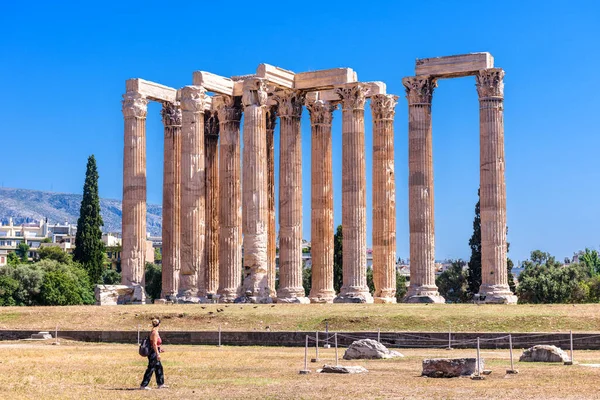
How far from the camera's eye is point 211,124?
→ 261 feet

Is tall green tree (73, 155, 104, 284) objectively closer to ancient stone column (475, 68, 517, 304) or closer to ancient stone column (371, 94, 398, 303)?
ancient stone column (371, 94, 398, 303)

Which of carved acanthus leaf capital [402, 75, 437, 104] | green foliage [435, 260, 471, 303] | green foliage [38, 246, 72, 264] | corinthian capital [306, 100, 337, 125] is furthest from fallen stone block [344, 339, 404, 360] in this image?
green foliage [38, 246, 72, 264]

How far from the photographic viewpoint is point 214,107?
78625mm

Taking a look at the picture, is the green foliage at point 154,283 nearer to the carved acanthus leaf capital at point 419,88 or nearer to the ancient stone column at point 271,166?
the ancient stone column at point 271,166

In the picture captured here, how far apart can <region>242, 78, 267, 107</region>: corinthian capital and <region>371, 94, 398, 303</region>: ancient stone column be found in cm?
787

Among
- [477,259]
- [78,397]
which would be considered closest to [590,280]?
[477,259]

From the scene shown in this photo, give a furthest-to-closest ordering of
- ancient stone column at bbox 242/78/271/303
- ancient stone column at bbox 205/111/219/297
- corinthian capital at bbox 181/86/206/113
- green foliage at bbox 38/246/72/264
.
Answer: green foliage at bbox 38/246/72/264 < ancient stone column at bbox 205/111/219/297 < corinthian capital at bbox 181/86/206/113 < ancient stone column at bbox 242/78/271/303

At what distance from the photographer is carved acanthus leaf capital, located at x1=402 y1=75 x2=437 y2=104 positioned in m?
70.6

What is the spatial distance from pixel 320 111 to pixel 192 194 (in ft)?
33.3

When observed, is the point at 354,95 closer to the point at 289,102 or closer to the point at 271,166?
the point at 289,102

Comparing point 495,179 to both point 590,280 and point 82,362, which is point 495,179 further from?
point 590,280

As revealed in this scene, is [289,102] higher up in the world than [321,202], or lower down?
higher up

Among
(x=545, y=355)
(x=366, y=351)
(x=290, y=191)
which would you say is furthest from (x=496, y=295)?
(x=545, y=355)

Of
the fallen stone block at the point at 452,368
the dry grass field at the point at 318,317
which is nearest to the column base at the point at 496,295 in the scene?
the dry grass field at the point at 318,317
